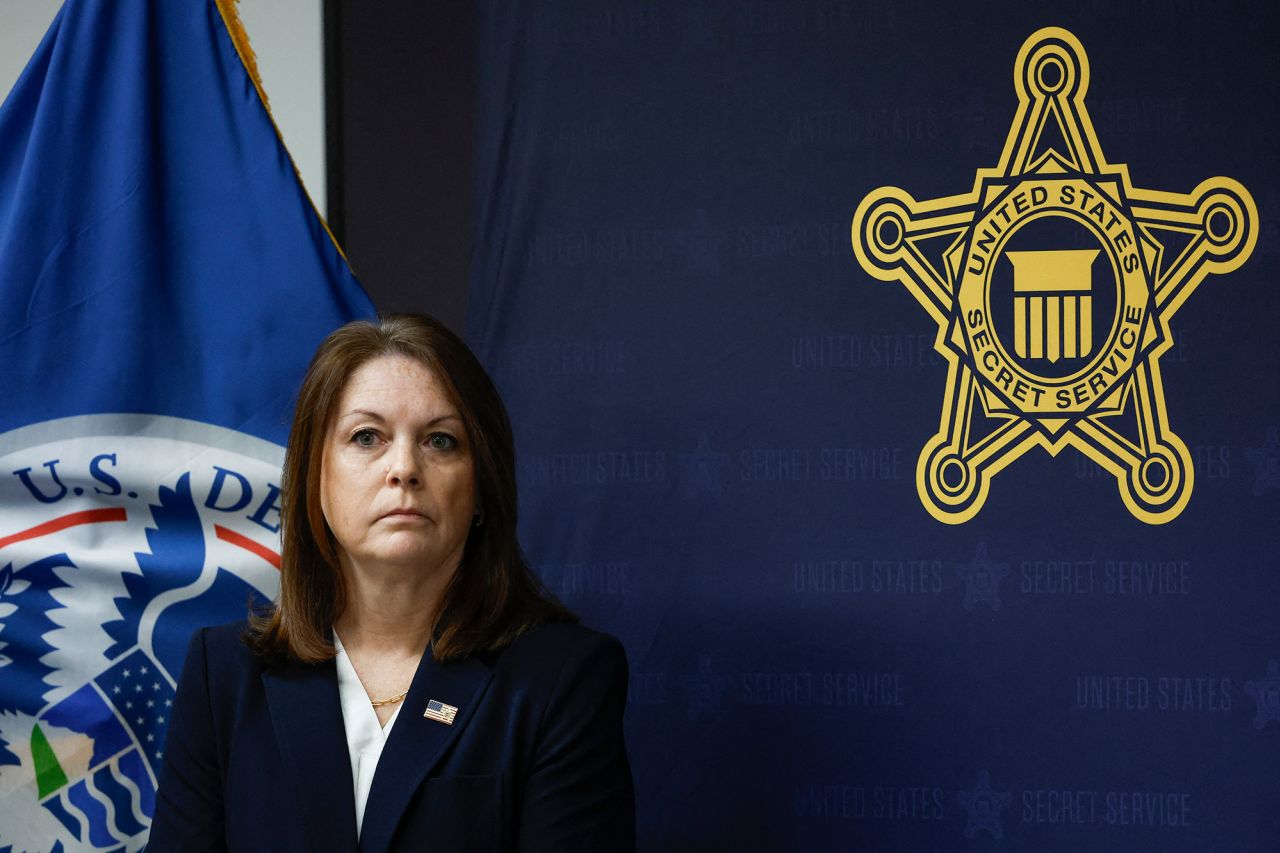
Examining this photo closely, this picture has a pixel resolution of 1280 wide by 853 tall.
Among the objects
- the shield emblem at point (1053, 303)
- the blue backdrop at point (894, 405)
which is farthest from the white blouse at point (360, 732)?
the shield emblem at point (1053, 303)

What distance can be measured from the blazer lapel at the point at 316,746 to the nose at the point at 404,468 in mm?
253

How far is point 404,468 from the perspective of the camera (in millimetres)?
1428

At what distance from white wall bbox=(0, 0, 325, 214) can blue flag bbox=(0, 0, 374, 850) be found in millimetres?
163

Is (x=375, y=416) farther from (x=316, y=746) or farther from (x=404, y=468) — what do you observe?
(x=316, y=746)

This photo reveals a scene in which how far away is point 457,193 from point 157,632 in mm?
899

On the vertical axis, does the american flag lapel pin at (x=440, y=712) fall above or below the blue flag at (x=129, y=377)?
below

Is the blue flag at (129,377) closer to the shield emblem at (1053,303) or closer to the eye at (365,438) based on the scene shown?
the eye at (365,438)

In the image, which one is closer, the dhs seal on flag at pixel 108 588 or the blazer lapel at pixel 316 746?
the blazer lapel at pixel 316 746

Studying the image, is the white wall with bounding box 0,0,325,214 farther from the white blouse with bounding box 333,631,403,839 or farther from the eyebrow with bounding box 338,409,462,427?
the white blouse with bounding box 333,631,403,839

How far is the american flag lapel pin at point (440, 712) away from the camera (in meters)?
1.43

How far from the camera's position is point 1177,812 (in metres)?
1.66

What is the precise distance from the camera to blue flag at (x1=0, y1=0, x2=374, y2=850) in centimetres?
170

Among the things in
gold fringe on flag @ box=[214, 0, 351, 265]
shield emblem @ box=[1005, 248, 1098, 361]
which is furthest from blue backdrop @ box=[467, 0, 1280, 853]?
gold fringe on flag @ box=[214, 0, 351, 265]

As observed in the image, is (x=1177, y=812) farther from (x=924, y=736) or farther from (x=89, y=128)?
(x=89, y=128)
